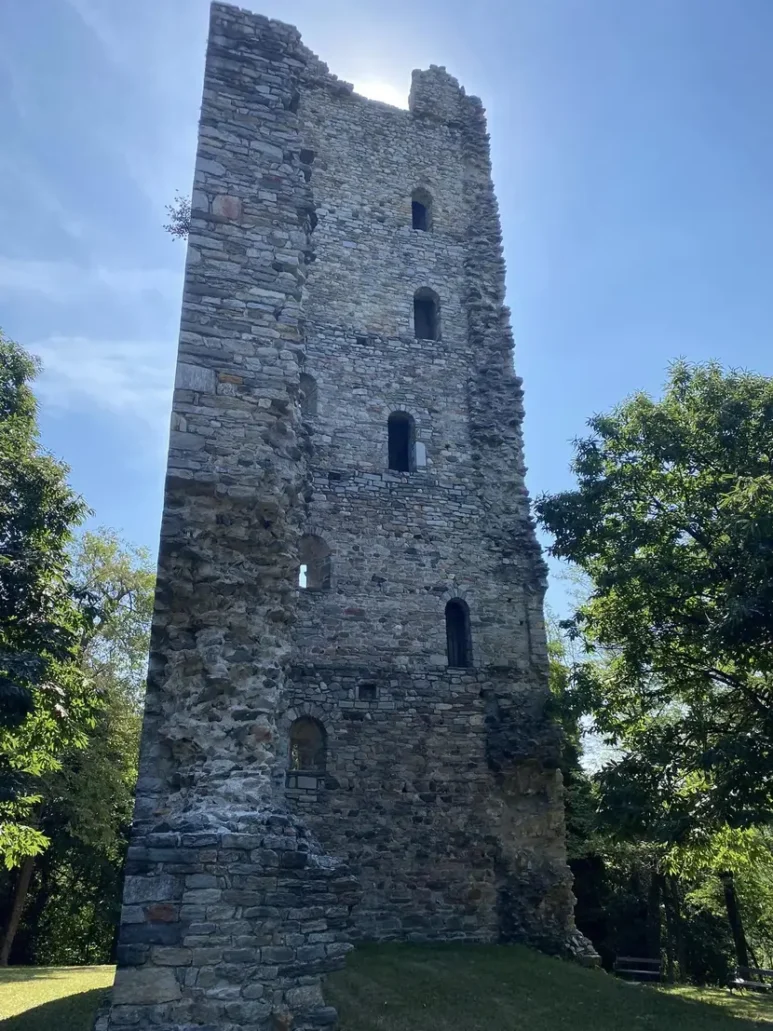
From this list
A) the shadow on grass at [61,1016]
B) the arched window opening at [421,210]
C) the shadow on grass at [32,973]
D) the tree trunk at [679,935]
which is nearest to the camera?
the shadow on grass at [61,1016]

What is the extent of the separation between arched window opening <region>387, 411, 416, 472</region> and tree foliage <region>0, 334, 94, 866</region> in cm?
604

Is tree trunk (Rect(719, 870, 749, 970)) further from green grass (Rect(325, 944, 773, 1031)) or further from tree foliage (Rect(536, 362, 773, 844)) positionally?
tree foliage (Rect(536, 362, 773, 844))

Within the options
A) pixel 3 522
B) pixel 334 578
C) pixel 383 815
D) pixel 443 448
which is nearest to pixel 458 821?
pixel 383 815

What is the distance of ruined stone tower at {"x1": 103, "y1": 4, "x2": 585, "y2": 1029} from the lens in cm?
558

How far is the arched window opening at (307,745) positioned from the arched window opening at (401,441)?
5.31m

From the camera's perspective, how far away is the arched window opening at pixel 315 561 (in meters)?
13.8

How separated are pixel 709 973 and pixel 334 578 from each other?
1743 cm

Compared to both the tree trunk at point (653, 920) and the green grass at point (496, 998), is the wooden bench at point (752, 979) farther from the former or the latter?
the green grass at point (496, 998)

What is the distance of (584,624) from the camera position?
13.5m

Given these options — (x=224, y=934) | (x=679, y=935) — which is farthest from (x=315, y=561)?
(x=679, y=935)

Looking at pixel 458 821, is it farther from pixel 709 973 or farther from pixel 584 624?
pixel 709 973

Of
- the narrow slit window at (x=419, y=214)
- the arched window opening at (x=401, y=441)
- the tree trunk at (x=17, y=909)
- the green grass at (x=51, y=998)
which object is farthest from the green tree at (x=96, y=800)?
the narrow slit window at (x=419, y=214)

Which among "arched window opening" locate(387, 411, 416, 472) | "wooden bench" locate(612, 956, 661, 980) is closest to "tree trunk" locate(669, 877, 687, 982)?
"wooden bench" locate(612, 956, 661, 980)

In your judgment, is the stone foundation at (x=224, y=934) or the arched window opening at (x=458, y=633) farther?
the arched window opening at (x=458, y=633)
